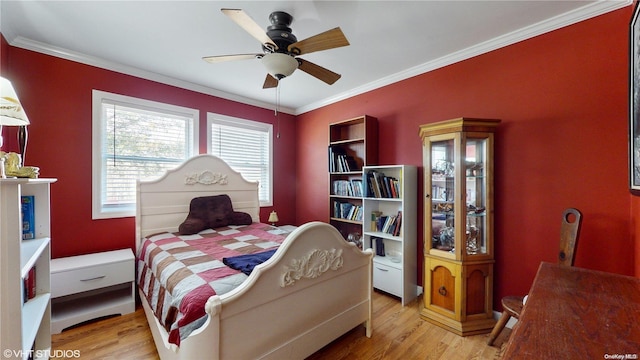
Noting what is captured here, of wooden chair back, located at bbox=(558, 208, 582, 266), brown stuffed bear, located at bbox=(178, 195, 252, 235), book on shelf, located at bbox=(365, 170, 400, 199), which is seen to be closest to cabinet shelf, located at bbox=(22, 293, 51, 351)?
brown stuffed bear, located at bbox=(178, 195, 252, 235)

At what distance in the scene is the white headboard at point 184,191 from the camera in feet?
9.22

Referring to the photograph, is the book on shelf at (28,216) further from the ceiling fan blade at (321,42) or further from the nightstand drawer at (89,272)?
the ceiling fan blade at (321,42)

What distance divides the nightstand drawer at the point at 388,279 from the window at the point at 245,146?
205 cm

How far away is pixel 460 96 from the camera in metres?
2.50

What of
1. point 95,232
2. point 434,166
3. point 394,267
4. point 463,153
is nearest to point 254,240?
point 394,267

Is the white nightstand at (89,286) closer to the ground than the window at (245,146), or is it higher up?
closer to the ground

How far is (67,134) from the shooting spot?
249cm

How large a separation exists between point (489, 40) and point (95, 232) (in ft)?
14.2

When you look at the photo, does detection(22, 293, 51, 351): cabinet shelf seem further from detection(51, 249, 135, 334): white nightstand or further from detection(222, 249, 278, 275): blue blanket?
detection(222, 249, 278, 275): blue blanket

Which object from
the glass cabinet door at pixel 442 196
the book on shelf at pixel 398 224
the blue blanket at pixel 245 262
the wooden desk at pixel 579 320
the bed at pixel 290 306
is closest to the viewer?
the wooden desk at pixel 579 320

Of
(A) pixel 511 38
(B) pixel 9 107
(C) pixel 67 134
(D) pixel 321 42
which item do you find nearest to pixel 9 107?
(B) pixel 9 107

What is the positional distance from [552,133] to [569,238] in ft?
2.81

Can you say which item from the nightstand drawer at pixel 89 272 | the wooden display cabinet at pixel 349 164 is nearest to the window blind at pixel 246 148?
the wooden display cabinet at pixel 349 164

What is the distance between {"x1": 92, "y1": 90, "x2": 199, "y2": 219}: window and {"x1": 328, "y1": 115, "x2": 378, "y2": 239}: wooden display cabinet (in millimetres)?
2019
